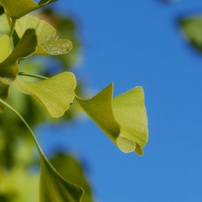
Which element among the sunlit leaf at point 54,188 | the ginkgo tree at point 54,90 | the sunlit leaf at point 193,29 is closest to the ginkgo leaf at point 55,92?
the ginkgo tree at point 54,90

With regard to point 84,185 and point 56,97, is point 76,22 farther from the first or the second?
point 56,97

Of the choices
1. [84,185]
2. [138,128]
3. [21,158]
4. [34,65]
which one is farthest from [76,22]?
[138,128]

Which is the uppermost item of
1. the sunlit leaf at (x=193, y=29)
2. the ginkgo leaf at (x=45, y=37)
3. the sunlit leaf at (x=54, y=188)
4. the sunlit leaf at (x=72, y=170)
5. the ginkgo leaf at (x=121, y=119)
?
the ginkgo leaf at (x=45, y=37)

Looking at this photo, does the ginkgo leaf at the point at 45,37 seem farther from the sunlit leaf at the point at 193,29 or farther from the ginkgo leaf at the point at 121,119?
the sunlit leaf at the point at 193,29

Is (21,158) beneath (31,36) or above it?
beneath

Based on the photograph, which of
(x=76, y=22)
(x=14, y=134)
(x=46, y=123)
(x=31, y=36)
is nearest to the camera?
(x=31, y=36)

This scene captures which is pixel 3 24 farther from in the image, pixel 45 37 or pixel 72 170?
pixel 72 170
